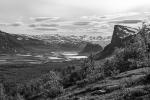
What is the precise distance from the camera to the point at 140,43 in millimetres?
87500

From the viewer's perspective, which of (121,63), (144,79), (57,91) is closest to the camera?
(144,79)

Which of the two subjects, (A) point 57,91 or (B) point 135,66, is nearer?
(A) point 57,91

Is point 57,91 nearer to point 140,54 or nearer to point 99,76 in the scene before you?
point 99,76

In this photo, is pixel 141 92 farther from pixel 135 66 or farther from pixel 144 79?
pixel 135 66

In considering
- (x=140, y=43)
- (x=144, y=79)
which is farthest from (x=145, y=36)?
(x=144, y=79)

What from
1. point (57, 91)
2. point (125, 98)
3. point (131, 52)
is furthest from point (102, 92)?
point (131, 52)

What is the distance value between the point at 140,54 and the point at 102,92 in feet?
145

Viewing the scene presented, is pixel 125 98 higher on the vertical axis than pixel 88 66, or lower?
higher

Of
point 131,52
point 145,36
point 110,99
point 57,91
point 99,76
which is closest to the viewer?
point 110,99

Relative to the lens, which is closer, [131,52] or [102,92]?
[102,92]

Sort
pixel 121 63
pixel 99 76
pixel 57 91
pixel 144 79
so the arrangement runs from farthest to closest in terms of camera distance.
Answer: pixel 121 63 → pixel 99 76 → pixel 57 91 → pixel 144 79

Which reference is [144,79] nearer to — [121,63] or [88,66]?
[121,63]

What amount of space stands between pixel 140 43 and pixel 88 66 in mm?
30444

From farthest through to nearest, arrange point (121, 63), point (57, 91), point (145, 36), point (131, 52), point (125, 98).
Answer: point (145, 36) < point (131, 52) < point (121, 63) < point (57, 91) < point (125, 98)
